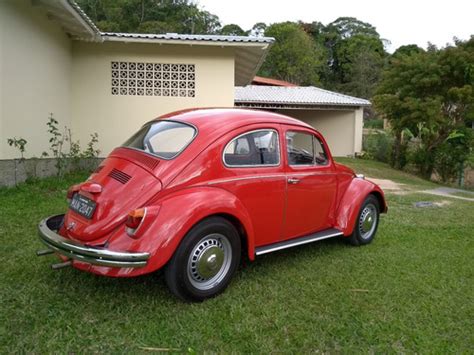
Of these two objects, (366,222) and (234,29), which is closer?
(366,222)

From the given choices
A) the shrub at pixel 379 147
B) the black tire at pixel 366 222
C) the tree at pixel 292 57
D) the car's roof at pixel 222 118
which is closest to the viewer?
the car's roof at pixel 222 118

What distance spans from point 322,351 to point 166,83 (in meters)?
9.10

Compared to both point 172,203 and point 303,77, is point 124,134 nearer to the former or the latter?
point 172,203

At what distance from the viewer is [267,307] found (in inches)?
132

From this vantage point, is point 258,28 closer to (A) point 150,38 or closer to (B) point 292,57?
(B) point 292,57

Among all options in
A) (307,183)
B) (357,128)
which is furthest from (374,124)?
(307,183)

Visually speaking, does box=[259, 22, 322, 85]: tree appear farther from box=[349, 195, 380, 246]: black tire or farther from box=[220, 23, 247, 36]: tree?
box=[349, 195, 380, 246]: black tire

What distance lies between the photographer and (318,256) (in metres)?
4.73

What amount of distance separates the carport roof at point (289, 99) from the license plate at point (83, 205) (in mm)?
16192

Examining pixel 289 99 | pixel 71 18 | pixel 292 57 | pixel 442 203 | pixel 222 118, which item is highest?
pixel 292 57

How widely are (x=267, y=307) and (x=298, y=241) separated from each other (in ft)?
3.49

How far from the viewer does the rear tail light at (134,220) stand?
10.0 ft

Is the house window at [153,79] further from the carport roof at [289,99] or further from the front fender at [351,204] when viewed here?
the carport roof at [289,99]

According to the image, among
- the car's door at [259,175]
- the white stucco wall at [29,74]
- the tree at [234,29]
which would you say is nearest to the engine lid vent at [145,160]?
the car's door at [259,175]
